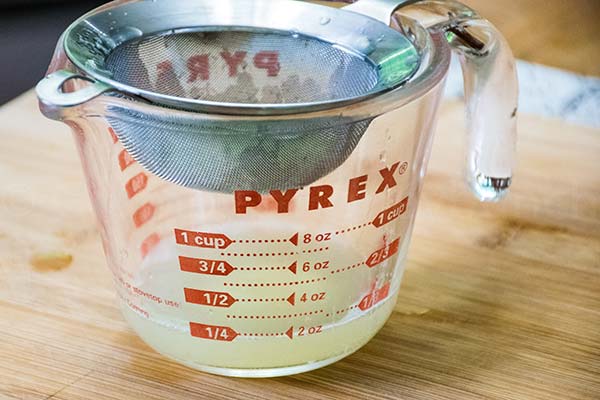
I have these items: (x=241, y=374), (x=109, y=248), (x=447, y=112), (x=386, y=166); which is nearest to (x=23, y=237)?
(x=109, y=248)

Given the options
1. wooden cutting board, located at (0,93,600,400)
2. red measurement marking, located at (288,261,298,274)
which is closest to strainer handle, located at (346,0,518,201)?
wooden cutting board, located at (0,93,600,400)

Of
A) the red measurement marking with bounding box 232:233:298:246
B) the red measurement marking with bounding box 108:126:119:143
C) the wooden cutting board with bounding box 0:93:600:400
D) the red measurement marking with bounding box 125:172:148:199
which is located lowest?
the wooden cutting board with bounding box 0:93:600:400

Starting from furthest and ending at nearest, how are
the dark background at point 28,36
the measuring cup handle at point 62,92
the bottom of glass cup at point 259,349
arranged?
the dark background at point 28,36 < the bottom of glass cup at point 259,349 < the measuring cup handle at point 62,92

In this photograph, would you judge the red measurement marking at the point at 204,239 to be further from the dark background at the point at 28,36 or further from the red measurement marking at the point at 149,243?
the dark background at the point at 28,36

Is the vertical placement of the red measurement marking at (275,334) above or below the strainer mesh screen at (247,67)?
below

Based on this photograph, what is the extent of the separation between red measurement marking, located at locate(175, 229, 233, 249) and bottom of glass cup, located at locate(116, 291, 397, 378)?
0.26 feet

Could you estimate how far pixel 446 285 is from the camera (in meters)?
0.81

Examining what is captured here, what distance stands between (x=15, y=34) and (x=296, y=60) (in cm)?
126

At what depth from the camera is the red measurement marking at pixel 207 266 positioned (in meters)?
0.63

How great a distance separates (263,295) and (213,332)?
0.05m

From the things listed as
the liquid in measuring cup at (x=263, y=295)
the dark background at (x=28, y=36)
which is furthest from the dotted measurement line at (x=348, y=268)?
the dark background at (x=28, y=36)

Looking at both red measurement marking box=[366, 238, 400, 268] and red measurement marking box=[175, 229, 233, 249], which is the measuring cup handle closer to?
red measurement marking box=[175, 229, 233, 249]

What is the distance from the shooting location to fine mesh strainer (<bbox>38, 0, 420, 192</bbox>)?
1.82 ft

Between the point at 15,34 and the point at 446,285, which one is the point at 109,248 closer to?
the point at 446,285
